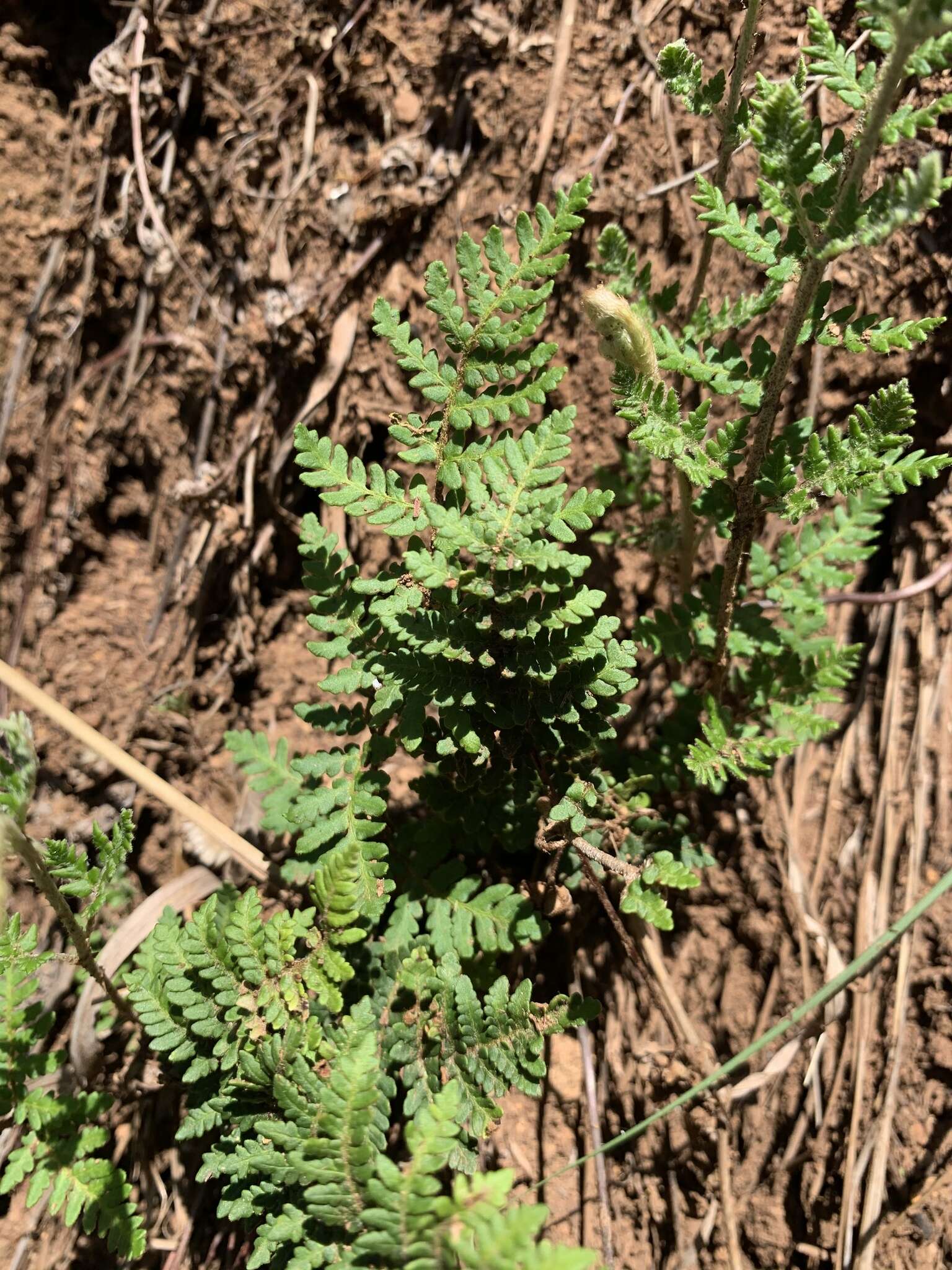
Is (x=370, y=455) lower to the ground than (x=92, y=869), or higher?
higher

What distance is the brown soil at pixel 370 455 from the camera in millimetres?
2322

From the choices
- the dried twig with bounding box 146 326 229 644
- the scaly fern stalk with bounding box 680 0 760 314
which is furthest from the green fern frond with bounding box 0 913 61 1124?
the scaly fern stalk with bounding box 680 0 760 314

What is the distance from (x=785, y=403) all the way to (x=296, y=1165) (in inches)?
84.0

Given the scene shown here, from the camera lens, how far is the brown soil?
232cm

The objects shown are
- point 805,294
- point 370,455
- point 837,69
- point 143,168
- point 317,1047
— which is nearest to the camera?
point 837,69

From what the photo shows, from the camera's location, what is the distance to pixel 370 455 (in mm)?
2975

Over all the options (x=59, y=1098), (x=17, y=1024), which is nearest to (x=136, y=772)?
(x=17, y=1024)

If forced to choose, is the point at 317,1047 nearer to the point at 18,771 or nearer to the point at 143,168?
the point at 18,771

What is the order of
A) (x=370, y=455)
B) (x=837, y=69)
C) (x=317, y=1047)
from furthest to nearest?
(x=370, y=455)
(x=317, y=1047)
(x=837, y=69)

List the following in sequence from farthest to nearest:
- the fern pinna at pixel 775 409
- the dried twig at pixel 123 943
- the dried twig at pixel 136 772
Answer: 1. the dried twig at pixel 123 943
2. the dried twig at pixel 136 772
3. the fern pinna at pixel 775 409

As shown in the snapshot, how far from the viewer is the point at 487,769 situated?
2018 millimetres

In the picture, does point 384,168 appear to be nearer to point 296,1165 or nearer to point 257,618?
point 257,618

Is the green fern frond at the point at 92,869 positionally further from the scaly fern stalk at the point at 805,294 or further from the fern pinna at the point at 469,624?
the scaly fern stalk at the point at 805,294

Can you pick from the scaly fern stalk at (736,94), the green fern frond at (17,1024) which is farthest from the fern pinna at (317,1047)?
the scaly fern stalk at (736,94)
